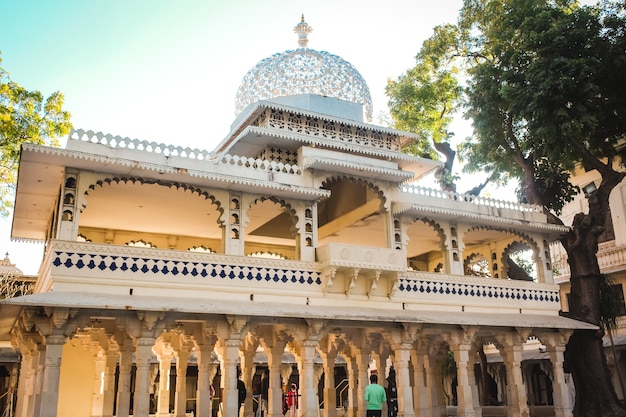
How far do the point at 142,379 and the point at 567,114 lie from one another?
13604mm

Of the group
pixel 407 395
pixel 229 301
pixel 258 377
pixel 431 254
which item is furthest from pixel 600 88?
pixel 258 377

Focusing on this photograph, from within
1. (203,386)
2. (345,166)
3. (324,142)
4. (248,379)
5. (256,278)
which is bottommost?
(203,386)

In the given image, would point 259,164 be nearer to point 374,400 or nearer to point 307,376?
point 307,376

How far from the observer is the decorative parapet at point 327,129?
17.3 metres

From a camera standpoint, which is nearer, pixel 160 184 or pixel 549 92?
pixel 160 184

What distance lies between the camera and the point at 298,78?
748 inches

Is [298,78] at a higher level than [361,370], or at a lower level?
higher

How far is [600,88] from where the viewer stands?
18.5m

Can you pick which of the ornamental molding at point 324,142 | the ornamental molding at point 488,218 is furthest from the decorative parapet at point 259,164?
the ornamental molding at point 488,218

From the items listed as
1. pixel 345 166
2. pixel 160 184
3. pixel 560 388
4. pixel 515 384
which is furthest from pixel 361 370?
pixel 160 184

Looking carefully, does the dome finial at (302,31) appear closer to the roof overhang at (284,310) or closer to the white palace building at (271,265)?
the white palace building at (271,265)

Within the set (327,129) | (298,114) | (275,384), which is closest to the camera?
(275,384)

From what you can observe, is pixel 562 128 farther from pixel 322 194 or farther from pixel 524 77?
pixel 322 194

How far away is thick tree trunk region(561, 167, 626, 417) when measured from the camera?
1853 centimetres
